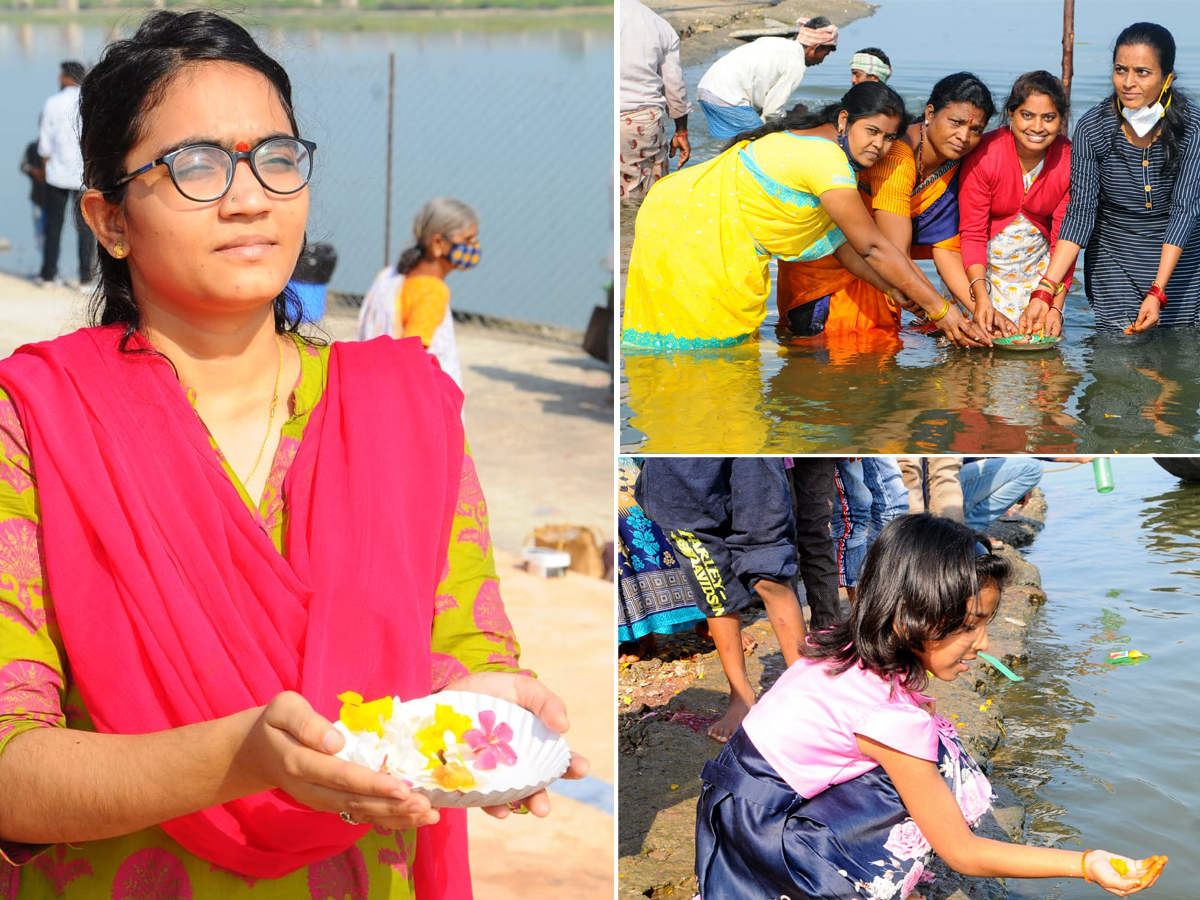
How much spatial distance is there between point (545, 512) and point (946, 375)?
3.54 meters

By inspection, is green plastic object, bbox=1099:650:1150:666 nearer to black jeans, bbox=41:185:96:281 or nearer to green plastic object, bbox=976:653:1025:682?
green plastic object, bbox=976:653:1025:682

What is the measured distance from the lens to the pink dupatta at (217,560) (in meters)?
1.33

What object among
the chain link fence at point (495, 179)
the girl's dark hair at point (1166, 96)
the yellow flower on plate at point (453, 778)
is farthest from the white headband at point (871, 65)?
the chain link fence at point (495, 179)

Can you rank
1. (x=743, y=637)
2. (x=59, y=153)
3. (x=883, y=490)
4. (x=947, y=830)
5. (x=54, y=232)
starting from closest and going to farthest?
(x=947, y=830) < (x=883, y=490) < (x=743, y=637) < (x=59, y=153) < (x=54, y=232)

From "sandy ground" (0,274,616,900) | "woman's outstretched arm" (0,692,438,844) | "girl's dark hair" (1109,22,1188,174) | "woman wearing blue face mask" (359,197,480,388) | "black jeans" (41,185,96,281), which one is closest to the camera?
"woman's outstretched arm" (0,692,438,844)

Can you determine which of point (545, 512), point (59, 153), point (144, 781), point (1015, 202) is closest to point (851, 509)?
point (1015, 202)

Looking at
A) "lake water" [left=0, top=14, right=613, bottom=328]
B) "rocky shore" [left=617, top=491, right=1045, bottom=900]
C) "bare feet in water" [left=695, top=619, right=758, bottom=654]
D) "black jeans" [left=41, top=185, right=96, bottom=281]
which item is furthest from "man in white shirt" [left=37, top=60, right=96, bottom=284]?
"rocky shore" [left=617, top=491, right=1045, bottom=900]

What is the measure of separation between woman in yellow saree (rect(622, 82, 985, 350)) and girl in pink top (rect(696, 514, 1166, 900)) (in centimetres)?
109

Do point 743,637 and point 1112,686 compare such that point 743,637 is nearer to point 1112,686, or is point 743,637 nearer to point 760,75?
point 1112,686

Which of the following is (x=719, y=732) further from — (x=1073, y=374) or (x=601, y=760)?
(x=1073, y=374)

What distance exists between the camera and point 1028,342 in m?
3.15

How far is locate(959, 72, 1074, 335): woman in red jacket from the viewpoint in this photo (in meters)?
3.12

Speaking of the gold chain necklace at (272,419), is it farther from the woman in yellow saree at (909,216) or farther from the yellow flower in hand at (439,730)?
the woman in yellow saree at (909,216)

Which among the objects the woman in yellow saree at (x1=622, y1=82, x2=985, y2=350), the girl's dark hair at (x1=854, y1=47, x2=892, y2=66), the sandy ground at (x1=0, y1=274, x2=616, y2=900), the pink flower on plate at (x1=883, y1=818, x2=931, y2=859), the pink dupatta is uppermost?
the girl's dark hair at (x1=854, y1=47, x2=892, y2=66)
